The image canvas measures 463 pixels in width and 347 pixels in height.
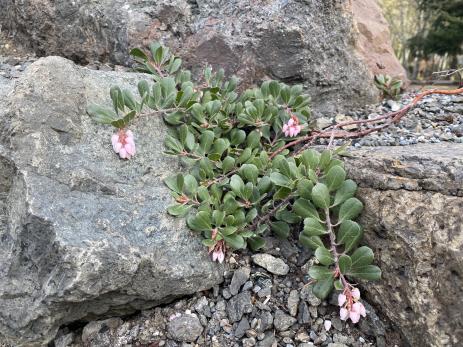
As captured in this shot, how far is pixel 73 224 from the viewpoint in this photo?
4.84 ft

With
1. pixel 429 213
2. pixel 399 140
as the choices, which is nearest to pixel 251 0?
pixel 399 140

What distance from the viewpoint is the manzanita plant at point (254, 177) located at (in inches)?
61.7

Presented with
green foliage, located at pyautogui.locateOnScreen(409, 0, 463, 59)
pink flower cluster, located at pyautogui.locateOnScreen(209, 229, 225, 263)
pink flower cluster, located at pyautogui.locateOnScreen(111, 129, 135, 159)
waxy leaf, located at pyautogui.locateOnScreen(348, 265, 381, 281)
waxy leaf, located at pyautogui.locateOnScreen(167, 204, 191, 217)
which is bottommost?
green foliage, located at pyautogui.locateOnScreen(409, 0, 463, 59)

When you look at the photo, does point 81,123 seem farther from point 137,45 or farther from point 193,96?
point 137,45

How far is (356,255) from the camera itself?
5.01 ft

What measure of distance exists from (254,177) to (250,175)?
19mm

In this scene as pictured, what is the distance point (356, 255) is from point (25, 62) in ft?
6.74

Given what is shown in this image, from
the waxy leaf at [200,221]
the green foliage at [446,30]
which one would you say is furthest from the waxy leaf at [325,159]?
the green foliage at [446,30]

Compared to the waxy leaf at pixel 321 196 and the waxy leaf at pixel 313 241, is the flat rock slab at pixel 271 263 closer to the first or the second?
the waxy leaf at pixel 313 241

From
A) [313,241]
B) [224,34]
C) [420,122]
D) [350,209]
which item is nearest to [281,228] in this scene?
[313,241]

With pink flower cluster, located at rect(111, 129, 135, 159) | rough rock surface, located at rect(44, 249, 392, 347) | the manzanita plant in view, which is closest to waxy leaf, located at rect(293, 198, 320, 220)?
the manzanita plant

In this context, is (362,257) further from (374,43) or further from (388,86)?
(374,43)

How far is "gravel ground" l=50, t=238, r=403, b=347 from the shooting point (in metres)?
1.54

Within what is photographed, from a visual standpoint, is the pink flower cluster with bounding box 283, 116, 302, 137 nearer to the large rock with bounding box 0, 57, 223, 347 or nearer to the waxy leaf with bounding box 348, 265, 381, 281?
the large rock with bounding box 0, 57, 223, 347
